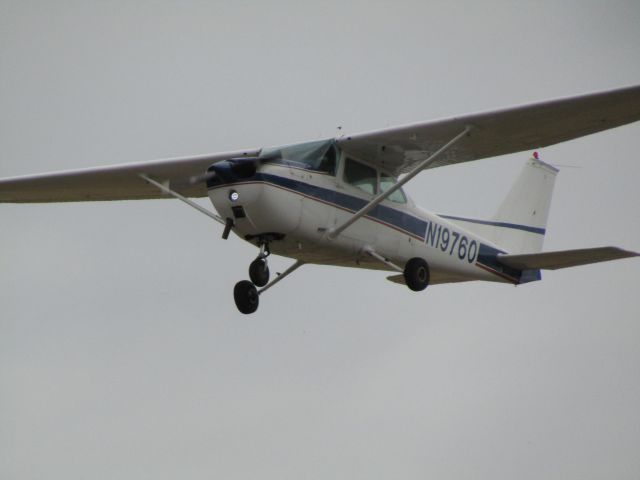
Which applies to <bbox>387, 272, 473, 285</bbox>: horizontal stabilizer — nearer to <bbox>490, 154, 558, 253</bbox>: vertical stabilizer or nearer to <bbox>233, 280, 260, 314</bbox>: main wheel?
<bbox>490, 154, 558, 253</bbox>: vertical stabilizer

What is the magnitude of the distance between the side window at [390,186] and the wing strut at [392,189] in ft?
1.49

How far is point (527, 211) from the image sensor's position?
86.5 feet

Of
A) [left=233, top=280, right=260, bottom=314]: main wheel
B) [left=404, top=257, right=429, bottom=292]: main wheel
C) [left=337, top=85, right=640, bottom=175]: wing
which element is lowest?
[left=233, top=280, right=260, bottom=314]: main wheel

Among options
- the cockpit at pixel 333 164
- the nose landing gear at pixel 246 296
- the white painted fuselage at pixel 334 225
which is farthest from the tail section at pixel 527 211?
the nose landing gear at pixel 246 296

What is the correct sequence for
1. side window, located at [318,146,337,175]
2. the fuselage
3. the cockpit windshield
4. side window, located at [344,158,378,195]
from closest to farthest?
the fuselage → the cockpit windshield → side window, located at [318,146,337,175] → side window, located at [344,158,378,195]

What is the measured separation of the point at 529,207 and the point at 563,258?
3642 mm

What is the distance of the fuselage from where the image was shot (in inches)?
786

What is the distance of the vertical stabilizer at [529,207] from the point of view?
25.8 meters

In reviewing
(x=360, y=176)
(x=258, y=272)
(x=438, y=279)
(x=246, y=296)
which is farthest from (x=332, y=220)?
(x=438, y=279)

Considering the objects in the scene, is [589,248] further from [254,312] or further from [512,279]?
[254,312]

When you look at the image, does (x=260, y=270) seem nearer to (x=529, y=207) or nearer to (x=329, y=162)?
(x=329, y=162)

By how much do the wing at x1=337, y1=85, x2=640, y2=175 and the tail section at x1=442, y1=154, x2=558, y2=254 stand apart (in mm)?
3639

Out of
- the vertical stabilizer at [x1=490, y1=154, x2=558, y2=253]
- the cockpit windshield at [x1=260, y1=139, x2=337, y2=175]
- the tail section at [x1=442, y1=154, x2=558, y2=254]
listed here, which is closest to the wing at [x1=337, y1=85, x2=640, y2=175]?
the cockpit windshield at [x1=260, y1=139, x2=337, y2=175]

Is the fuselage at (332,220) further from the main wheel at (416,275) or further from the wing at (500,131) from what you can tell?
the wing at (500,131)
